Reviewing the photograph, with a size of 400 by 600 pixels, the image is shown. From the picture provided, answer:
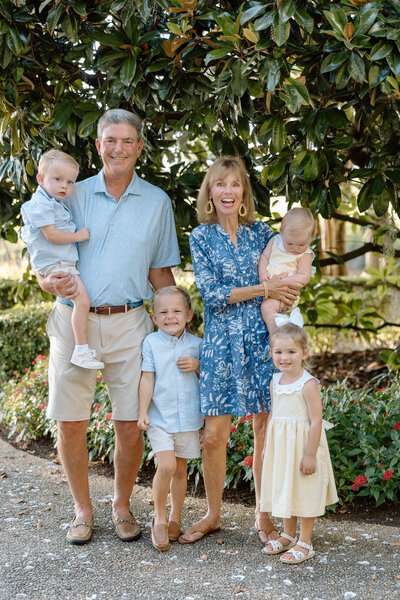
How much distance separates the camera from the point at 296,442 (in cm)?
302

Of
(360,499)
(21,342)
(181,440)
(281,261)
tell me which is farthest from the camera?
(21,342)

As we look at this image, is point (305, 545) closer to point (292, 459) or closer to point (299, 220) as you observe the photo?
point (292, 459)

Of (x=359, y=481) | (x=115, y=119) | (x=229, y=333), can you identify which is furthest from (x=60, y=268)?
(x=359, y=481)

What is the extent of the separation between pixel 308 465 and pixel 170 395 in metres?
0.72

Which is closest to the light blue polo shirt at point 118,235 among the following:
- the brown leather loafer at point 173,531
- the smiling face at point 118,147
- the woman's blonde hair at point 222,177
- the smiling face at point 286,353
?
the smiling face at point 118,147

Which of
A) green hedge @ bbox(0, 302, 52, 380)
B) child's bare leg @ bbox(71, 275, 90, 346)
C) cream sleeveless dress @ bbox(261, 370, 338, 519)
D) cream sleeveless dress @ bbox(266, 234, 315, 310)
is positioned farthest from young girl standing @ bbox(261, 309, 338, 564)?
green hedge @ bbox(0, 302, 52, 380)

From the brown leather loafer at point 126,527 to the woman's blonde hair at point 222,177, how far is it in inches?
59.4

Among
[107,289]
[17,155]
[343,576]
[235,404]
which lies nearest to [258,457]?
[235,404]

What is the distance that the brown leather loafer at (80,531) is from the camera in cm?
328

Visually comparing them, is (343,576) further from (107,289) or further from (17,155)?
(17,155)

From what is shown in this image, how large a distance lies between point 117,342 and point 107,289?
0.27 m

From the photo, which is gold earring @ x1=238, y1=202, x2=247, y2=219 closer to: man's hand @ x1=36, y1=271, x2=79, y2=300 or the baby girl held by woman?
the baby girl held by woman

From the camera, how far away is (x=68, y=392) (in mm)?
3279

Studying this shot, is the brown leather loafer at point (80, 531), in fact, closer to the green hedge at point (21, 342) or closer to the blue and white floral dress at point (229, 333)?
the blue and white floral dress at point (229, 333)
